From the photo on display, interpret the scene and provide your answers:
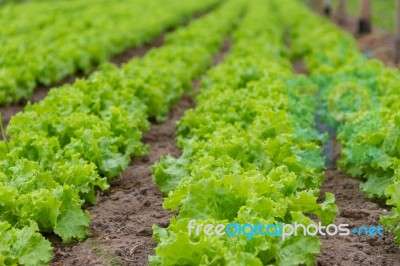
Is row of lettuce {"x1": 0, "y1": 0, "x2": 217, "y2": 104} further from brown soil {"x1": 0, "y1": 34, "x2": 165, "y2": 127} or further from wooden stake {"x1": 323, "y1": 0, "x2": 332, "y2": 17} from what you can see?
wooden stake {"x1": 323, "y1": 0, "x2": 332, "y2": 17}

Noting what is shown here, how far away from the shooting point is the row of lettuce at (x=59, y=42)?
11.8 metres

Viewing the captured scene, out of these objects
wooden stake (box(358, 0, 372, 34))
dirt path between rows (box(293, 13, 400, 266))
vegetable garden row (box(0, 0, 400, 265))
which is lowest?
wooden stake (box(358, 0, 372, 34))

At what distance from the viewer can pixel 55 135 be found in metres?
7.63

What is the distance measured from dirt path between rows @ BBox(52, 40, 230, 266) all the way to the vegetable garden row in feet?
0.53

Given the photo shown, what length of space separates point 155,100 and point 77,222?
4755 millimetres

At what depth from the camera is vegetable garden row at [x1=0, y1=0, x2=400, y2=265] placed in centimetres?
503

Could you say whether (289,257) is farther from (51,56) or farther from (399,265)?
(51,56)

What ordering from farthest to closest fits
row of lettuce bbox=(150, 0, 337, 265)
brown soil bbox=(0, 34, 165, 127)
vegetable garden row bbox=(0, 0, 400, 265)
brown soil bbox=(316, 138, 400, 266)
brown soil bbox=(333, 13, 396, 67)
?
1. brown soil bbox=(333, 13, 396, 67)
2. brown soil bbox=(0, 34, 165, 127)
3. brown soil bbox=(316, 138, 400, 266)
4. vegetable garden row bbox=(0, 0, 400, 265)
5. row of lettuce bbox=(150, 0, 337, 265)

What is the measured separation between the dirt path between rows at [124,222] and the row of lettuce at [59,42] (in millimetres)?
3819

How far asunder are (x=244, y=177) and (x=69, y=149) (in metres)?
2.34

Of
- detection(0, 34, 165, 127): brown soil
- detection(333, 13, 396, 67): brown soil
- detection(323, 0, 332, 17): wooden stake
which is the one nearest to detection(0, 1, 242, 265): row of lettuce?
detection(0, 34, 165, 127): brown soil

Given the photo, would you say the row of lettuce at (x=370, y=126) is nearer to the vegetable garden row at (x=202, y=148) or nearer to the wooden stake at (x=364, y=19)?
the vegetable garden row at (x=202, y=148)

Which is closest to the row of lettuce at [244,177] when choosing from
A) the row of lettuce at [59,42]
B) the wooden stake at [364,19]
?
the row of lettuce at [59,42]

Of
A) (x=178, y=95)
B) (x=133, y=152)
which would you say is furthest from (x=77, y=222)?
(x=178, y=95)
